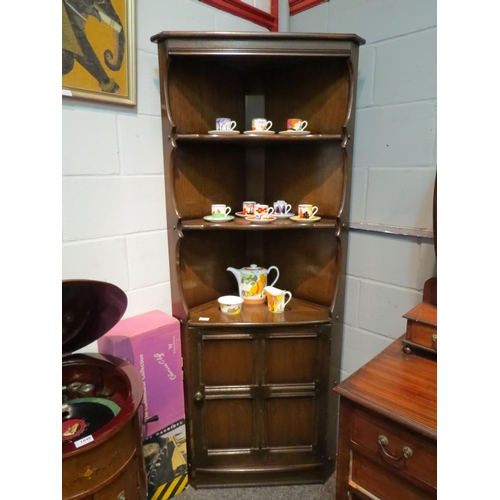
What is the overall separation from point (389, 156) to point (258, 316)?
83 cm

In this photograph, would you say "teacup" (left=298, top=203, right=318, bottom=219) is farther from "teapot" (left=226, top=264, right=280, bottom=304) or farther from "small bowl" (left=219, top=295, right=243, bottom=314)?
"small bowl" (left=219, top=295, right=243, bottom=314)

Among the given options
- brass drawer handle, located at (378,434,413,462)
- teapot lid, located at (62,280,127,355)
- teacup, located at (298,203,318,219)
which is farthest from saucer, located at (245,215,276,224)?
brass drawer handle, located at (378,434,413,462)

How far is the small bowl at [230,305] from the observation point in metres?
1.58

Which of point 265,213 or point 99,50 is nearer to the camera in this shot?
point 99,50

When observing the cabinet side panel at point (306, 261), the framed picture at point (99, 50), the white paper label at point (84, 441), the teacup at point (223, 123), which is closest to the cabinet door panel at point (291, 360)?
the cabinet side panel at point (306, 261)

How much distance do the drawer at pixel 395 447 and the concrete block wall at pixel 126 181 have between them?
0.97 meters

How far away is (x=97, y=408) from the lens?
113 centimetres

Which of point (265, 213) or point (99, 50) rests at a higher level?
point (99, 50)

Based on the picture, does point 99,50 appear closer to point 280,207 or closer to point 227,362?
point 280,207

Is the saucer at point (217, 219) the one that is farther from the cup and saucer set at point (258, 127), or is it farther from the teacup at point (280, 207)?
the cup and saucer set at point (258, 127)

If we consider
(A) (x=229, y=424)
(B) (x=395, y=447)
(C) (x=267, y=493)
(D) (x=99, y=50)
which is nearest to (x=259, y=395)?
(A) (x=229, y=424)

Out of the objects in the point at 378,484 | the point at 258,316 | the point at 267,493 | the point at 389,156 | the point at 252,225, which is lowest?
the point at 267,493
